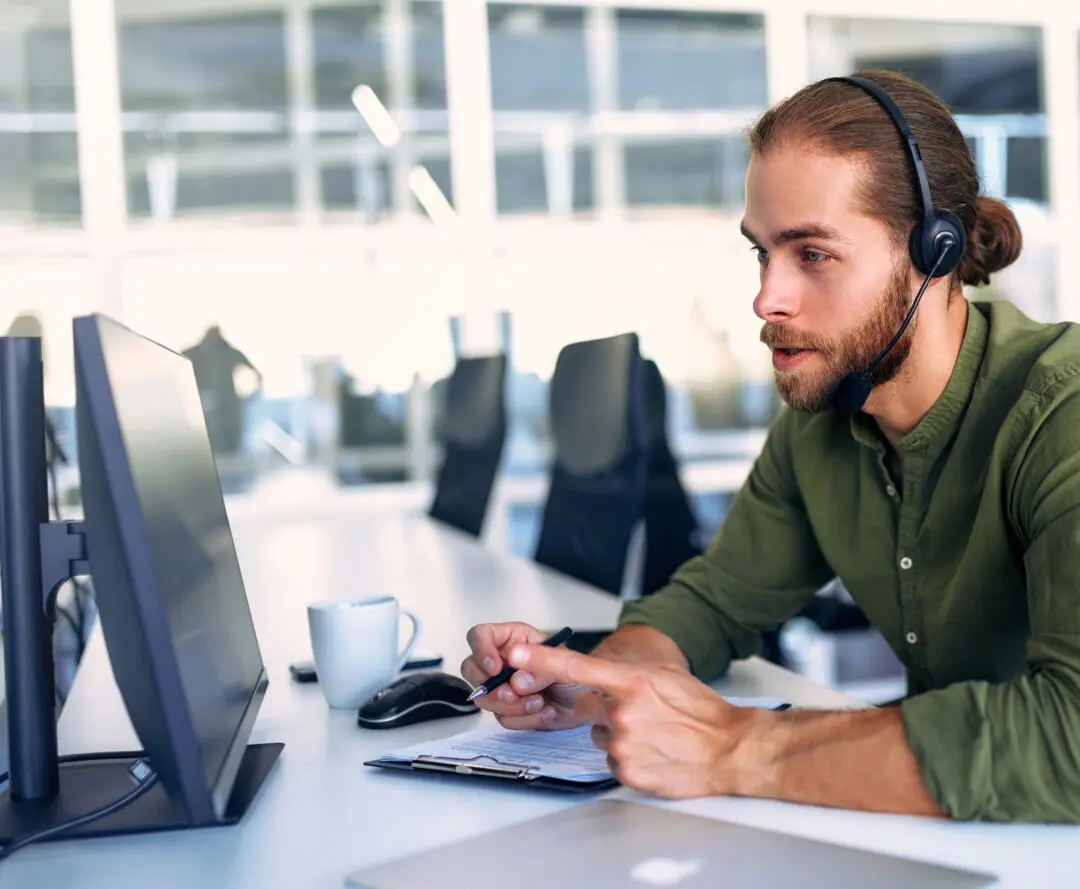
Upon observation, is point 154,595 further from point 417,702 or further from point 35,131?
point 35,131

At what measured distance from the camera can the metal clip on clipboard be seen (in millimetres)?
954

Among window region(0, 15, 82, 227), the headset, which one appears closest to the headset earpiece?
the headset

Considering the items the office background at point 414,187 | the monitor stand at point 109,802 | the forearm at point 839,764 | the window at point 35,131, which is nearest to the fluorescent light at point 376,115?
the office background at point 414,187

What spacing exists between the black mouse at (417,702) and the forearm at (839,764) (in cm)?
35

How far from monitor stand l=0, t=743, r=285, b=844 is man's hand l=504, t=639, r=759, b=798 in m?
0.24

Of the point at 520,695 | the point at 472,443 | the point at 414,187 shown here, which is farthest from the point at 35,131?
the point at 520,695

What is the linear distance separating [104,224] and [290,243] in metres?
0.68

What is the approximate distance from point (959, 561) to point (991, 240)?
16.4 inches

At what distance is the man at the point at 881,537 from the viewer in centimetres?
89

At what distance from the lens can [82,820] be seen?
2.83 ft

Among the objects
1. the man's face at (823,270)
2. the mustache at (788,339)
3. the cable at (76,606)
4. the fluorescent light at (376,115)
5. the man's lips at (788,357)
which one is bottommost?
the cable at (76,606)

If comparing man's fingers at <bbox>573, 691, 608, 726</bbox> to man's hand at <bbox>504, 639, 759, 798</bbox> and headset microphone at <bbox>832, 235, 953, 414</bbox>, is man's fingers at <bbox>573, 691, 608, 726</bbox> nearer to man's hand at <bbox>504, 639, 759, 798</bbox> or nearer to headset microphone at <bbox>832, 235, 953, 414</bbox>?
man's hand at <bbox>504, 639, 759, 798</bbox>

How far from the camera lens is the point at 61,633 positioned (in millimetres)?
1959

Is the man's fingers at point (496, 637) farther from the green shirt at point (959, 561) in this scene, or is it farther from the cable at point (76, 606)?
the cable at point (76, 606)
